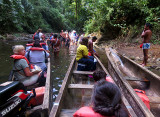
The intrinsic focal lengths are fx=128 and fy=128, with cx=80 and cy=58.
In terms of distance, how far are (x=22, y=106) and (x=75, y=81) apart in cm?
207

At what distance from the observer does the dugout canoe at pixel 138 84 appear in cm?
201

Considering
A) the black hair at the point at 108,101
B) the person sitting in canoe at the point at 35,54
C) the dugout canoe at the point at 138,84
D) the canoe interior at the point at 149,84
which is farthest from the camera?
the person sitting in canoe at the point at 35,54

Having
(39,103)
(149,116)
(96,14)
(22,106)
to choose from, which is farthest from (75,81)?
(96,14)

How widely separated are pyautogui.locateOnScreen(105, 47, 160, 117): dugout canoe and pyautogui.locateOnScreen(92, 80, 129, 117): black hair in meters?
0.85

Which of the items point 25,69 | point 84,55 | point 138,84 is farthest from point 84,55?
point 25,69

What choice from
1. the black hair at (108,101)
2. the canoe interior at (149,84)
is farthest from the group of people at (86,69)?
the canoe interior at (149,84)

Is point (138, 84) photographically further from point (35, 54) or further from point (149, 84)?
point (35, 54)

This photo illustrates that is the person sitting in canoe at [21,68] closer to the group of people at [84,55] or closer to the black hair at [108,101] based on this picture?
the group of people at [84,55]

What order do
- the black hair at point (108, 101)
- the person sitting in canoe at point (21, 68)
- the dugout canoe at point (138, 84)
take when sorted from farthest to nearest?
the person sitting in canoe at point (21, 68) < the dugout canoe at point (138, 84) < the black hair at point (108, 101)

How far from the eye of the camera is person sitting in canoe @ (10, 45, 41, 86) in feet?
8.37

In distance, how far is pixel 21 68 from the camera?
8.56 feet

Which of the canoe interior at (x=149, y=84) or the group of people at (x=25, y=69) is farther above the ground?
the group of people at (x=25, y=69)

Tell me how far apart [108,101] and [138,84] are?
306cm

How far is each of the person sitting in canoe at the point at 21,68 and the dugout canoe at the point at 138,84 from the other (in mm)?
2036
